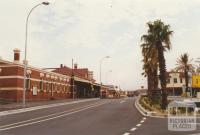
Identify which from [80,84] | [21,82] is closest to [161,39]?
[21,82]

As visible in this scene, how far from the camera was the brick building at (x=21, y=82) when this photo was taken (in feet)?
171

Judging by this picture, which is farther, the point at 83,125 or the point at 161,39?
the point at 161,39

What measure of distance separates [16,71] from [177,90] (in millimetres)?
84004

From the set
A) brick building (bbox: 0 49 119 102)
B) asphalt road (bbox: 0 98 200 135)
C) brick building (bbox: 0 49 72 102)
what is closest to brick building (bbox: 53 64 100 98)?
brick building (bbox: 0 49 119 102)

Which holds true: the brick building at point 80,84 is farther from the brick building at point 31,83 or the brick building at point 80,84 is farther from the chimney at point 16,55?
the chimney at point 16,55

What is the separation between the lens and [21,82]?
53.2 meters

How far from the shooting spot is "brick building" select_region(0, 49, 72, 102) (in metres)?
52.2

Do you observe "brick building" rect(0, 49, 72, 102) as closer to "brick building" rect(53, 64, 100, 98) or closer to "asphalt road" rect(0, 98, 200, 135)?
"brick building" rect(53, 64, 100, 98)

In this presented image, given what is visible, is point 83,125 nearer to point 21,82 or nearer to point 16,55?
point 21,82

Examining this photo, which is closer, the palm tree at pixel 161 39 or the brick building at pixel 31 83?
the palm tree at pixel 161 39

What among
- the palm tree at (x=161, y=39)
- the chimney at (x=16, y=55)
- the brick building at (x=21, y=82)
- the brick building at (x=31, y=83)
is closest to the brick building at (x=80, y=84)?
the brick building at (x=31, y=83)

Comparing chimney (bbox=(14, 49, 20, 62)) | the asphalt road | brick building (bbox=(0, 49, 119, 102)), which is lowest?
the asphalt road

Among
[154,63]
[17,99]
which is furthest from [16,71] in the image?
[154,63]

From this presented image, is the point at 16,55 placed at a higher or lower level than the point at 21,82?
higher
